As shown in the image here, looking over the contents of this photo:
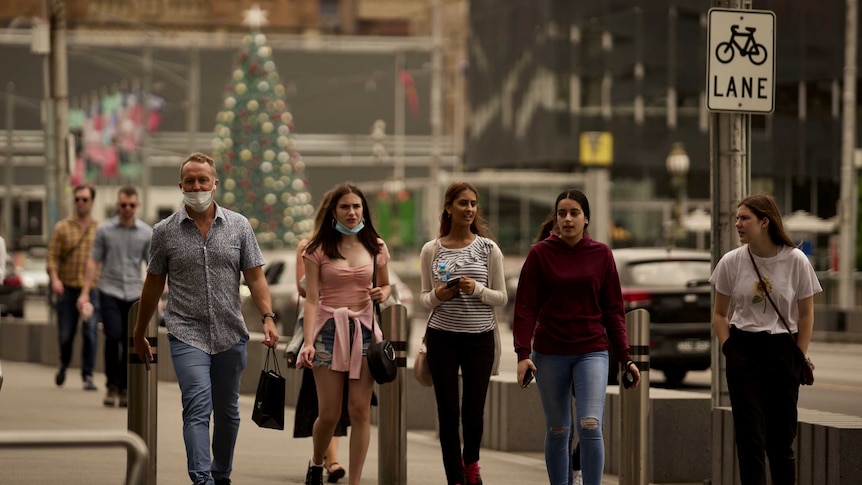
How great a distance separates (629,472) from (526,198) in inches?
1789

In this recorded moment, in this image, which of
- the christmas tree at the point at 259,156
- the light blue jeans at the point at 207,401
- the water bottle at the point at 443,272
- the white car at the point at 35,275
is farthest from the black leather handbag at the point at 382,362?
the white car at the point at 35,275

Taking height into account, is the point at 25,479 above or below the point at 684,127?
below

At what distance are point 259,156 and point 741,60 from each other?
40933mm

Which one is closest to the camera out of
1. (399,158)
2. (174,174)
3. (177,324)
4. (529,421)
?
(177,324)

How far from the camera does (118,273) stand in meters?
13.8

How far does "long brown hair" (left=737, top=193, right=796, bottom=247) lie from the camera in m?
8.01

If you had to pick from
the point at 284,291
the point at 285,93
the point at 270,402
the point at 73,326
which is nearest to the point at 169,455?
the point at 270,402

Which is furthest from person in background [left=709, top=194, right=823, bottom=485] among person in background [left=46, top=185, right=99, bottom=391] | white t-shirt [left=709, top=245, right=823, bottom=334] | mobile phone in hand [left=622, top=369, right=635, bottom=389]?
person in background [left=46, top=185, right=99, bottom=391]

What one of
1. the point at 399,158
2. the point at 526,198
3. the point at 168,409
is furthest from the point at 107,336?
the point at 399,158

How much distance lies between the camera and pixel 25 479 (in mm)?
9141

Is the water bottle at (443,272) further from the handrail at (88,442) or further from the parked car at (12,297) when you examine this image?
the parked car at (12,297)

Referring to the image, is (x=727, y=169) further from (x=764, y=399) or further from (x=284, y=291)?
(x=284, y=291)

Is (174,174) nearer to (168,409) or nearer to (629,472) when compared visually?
(168,409)

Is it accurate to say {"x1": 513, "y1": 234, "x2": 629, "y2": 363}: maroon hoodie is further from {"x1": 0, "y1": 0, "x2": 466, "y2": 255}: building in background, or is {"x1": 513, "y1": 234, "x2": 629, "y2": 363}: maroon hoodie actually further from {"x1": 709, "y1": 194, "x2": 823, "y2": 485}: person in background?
{"x1": 0, "y1": 0, "x2": 466, "y2": 255}: building in background
